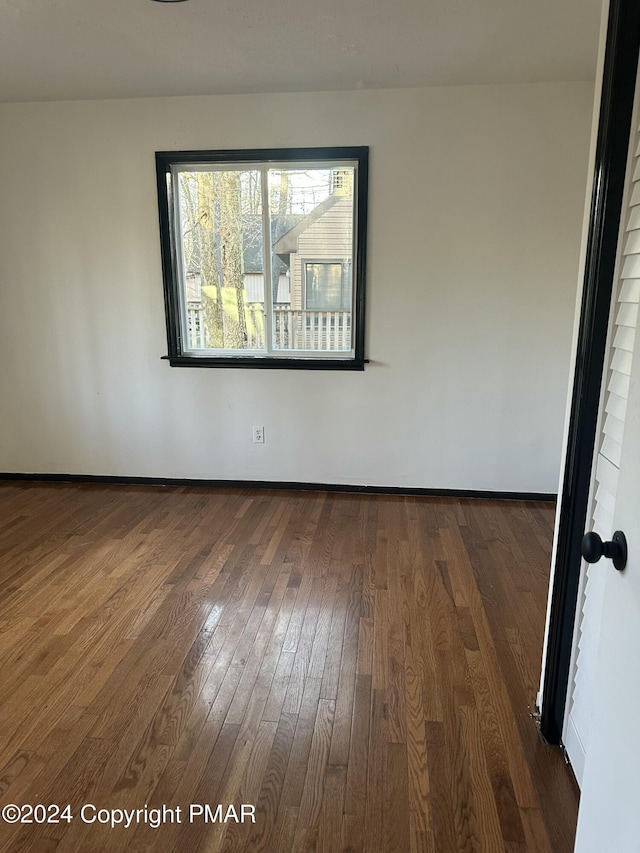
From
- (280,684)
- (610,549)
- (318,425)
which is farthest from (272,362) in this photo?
(610,549)

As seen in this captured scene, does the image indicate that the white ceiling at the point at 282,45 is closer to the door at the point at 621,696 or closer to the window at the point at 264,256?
the window at the point at 264,256

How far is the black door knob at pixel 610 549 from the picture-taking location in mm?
875

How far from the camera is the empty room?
140 cm

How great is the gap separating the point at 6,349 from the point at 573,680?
12.4 feet

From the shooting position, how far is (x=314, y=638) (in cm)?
214

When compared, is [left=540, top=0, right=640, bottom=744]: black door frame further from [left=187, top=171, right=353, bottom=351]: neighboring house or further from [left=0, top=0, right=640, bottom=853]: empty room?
[left=187, top=171, right=353, bottom=351]: neighboring house

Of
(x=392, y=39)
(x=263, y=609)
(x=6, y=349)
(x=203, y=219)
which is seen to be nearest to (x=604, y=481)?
(x=263, y=609)

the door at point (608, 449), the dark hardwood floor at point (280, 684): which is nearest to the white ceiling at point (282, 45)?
the door at point (608, 449)

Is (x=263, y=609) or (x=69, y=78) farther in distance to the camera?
(x=69, y=78)

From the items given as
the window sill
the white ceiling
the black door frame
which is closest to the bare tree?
the window sill

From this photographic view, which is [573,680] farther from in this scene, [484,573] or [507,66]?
[507,66]

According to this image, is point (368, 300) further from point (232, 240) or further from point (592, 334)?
point (592, 334)

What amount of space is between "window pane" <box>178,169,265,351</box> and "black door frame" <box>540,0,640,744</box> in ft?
7.88

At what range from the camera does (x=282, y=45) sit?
2.48m
